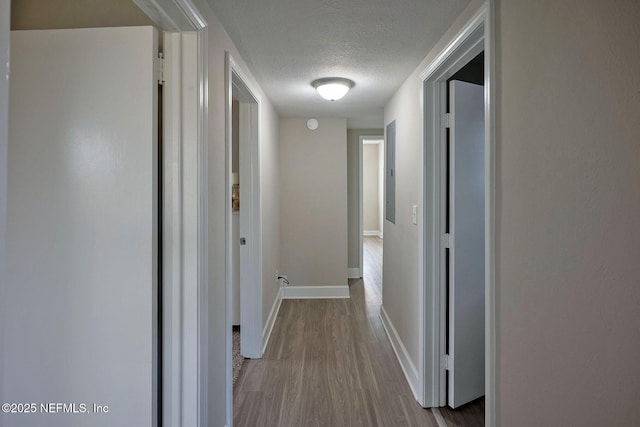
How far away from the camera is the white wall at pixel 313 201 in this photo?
4.37 meters

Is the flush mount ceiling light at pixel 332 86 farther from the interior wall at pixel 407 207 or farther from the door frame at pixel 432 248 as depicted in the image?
the door frame at pixel 432 248

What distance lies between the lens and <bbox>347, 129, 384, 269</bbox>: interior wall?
546cm

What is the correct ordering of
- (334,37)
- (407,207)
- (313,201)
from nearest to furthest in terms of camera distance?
(334,37), (407,207), (313,201)

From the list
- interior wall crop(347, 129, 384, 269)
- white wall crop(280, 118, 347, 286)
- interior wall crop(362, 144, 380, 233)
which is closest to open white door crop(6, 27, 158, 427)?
white wall crop(280, 118, 347, 286)

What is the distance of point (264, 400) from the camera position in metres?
2.34

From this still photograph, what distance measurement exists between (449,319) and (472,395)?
535 mm

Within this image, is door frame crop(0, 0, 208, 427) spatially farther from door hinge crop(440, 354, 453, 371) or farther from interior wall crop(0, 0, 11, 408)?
door hinge crop(440, 354, 453, 371)

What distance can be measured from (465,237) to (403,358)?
115cm

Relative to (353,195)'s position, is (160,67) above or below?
above

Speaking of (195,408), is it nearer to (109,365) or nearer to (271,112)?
(109,365)

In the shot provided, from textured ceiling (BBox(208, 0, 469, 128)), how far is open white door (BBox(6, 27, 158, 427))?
604 mm

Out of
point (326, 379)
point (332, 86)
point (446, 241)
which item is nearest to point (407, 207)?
point (446, 241)

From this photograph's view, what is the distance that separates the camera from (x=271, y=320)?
3562 millimetres

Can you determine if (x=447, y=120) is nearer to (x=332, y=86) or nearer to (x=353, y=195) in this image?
(x=332, y=86)
